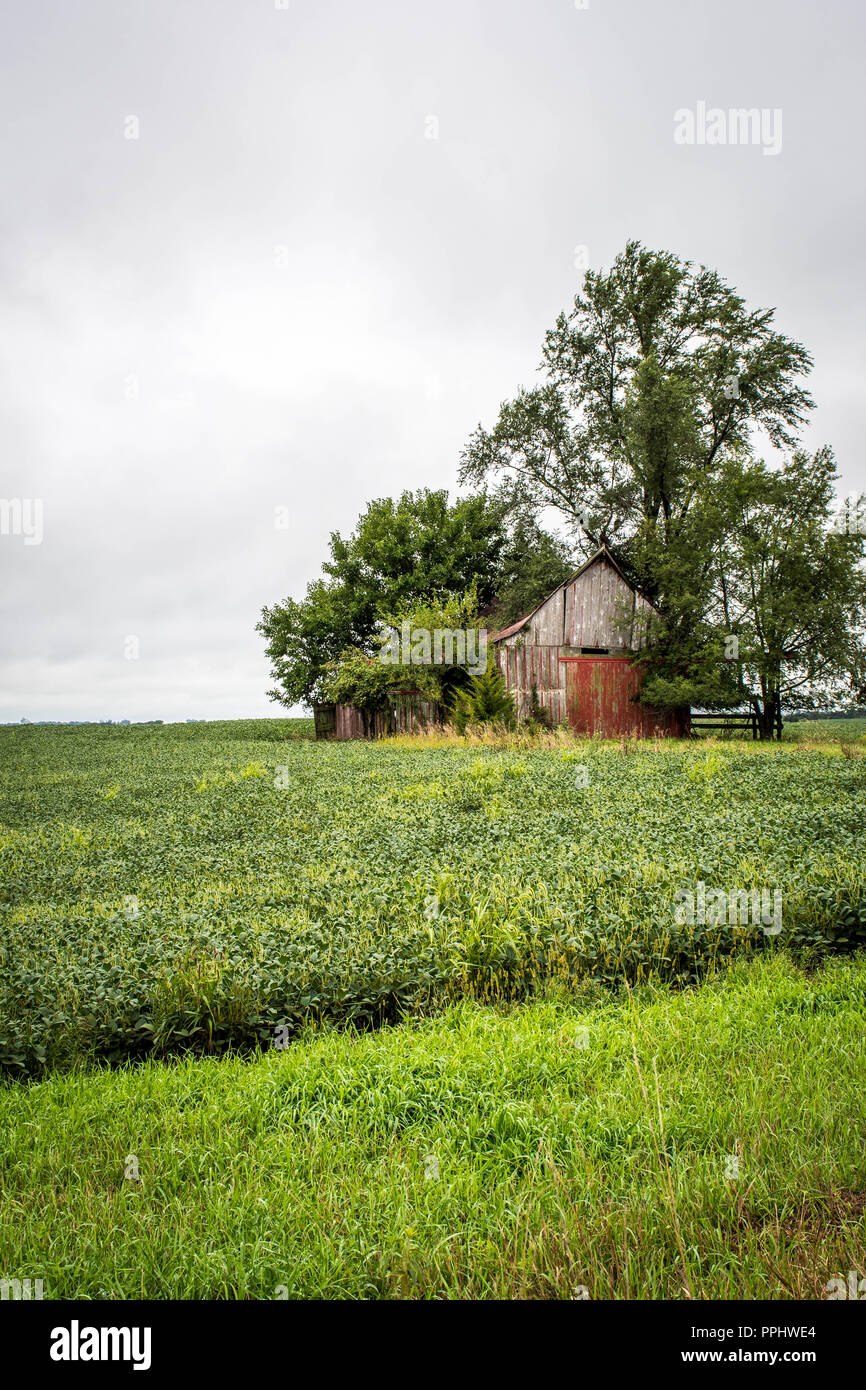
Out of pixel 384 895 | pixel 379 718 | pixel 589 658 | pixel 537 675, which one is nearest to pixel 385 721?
pixel 379 718

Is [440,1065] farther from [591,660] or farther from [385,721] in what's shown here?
[385,721]

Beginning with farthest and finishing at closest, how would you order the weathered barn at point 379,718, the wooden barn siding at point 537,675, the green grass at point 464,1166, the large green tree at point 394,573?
the large green tree at point 394,573 → the weathered barn at point 379,718 → the wooden barn siding at point 537,675 → the green grass at point 464,1166

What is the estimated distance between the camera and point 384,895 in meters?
6.07

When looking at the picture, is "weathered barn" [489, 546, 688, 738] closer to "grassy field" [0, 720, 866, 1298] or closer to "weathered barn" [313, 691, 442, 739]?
"weathered barn" [313, 691, 442, 739]

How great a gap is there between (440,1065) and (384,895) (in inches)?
98.5

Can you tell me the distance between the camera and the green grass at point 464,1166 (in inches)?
90.0

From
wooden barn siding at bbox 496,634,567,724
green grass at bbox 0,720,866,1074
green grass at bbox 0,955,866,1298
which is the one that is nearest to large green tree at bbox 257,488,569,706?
wooden barn siding at bbox 496,634,567,724

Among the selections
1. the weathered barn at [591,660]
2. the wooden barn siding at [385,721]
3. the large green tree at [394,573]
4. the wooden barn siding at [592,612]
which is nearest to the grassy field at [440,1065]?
the weathered barn at [591,660]

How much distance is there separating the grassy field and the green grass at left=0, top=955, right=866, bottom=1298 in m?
0.01

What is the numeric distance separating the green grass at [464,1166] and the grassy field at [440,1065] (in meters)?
0.01

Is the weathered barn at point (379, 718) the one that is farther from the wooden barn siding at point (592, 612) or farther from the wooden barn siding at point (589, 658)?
the wooden barn siding at point (592, 612)
